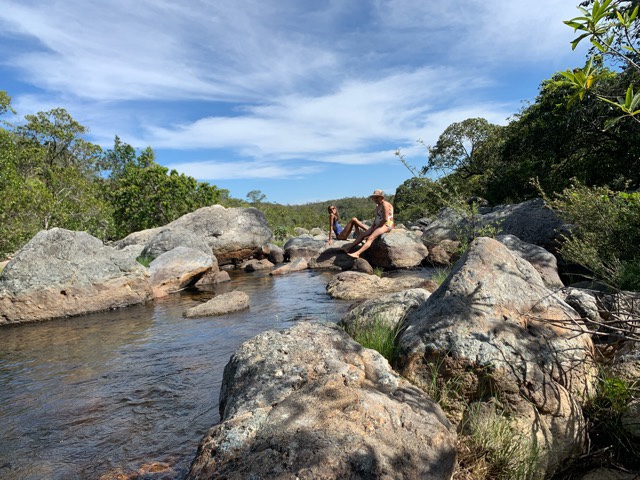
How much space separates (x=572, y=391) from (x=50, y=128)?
3987 centimetres

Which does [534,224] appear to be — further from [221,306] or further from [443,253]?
[221,306]

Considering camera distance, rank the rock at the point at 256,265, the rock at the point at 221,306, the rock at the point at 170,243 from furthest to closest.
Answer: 1. the rock at the point at 256,265
2. the rock at the point at 170,243
3. the rock at the point at 221,306

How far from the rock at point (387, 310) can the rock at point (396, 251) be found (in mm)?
8577

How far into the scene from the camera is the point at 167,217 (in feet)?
77.8

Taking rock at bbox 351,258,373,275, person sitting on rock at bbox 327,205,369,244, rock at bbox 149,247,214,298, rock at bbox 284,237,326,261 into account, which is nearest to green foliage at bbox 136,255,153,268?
rock at bbox 149,247,214,298

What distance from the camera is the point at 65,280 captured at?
9695mm

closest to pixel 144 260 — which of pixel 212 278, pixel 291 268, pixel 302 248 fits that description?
pixel 212 278

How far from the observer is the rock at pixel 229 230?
57.5ft

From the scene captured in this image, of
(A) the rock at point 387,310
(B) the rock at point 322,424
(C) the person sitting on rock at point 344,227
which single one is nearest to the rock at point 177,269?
(C) the person sitting on rock at point 344,227

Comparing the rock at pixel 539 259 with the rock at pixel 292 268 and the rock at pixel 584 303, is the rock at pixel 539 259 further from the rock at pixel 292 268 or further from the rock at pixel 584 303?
the rock at pixel 292 268

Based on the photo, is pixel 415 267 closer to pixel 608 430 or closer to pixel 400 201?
pixel 608 430

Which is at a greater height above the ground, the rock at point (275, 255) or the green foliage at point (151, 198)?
the green foliage at point (151, 198)

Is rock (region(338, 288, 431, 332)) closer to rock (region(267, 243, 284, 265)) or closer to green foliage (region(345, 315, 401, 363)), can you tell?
green foliage (region(345, 315, 401, 363))

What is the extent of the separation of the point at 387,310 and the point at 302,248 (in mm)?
14031
